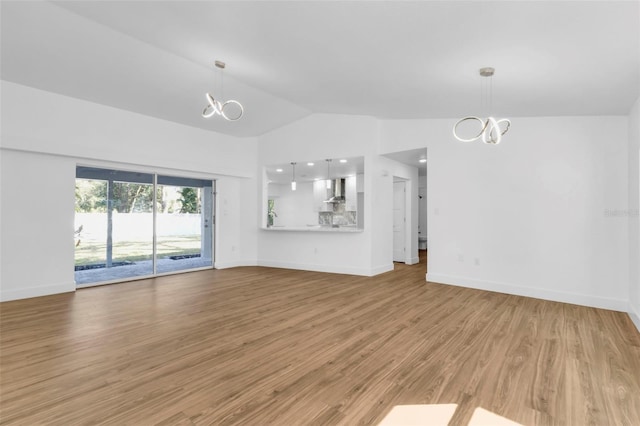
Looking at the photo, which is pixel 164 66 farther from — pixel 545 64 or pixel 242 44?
pixel 545 64

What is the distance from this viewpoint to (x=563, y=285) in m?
4.56

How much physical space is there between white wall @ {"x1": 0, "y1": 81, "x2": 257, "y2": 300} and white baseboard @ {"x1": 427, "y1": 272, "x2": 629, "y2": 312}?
576cm

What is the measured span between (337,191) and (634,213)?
252 inches

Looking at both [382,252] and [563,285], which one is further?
[382,252]

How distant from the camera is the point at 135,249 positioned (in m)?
6.29

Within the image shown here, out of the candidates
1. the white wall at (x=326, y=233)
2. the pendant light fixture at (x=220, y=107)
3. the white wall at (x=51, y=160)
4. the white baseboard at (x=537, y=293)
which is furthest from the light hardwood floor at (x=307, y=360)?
the pendant light fixture at (x=220, y=107)

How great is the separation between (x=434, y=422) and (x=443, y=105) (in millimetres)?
4327

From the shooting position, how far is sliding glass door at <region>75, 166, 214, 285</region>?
5672 millimetres

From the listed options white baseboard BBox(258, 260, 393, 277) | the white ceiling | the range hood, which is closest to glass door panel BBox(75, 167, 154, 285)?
the white ceiling

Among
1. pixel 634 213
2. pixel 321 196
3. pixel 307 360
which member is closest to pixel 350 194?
pixel 321 196

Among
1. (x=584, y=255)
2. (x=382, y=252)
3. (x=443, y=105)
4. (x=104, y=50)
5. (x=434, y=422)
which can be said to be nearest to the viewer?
(x=434, y=422)

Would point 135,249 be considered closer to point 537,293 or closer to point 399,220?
point 399,220

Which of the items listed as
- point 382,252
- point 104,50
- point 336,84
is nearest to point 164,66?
point 104,50

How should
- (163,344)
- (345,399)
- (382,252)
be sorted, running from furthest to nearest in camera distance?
(382,252) → (163,344) → (345,399)
